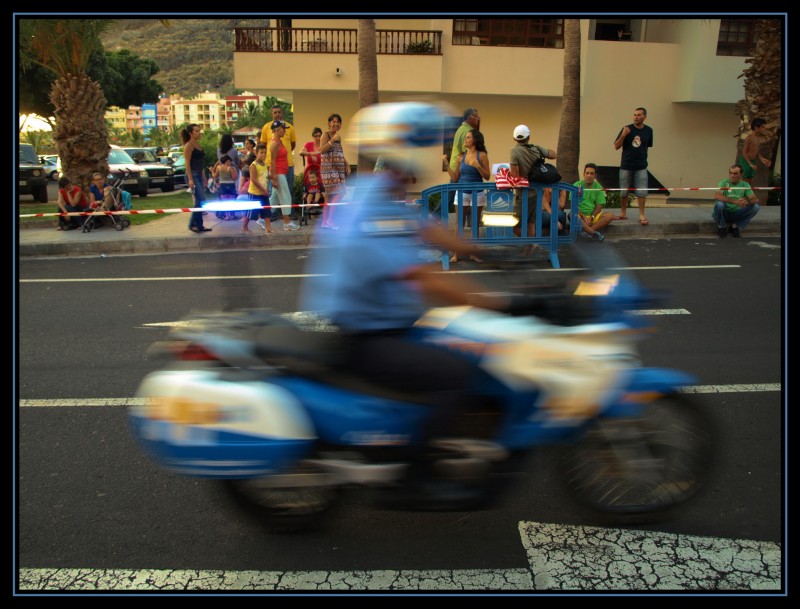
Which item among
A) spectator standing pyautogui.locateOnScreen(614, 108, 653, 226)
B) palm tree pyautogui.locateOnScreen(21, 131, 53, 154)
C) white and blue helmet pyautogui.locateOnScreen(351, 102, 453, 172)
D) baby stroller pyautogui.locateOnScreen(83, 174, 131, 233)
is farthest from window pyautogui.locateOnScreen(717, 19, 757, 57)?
palm tree pyautogui.locateOnScreen(21, 131, 53, 154)

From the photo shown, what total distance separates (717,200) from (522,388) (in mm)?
9959

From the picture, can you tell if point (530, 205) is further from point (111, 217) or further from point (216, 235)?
point (111, 217)

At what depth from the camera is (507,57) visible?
1869cm

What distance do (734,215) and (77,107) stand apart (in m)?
12.7

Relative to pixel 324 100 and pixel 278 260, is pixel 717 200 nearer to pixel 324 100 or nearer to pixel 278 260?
pixel 278 260

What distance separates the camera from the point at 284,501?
308cm

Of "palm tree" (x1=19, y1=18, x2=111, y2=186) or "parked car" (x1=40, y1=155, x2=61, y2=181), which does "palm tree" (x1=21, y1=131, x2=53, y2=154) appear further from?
"palm tree" (x1=19, y1=18, x2=111, y2=186)

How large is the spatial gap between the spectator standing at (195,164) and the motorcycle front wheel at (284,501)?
30.1ft

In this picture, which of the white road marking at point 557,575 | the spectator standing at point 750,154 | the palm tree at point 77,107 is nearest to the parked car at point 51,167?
the palm tree at point 77,107

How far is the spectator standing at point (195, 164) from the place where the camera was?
1134 centimetres

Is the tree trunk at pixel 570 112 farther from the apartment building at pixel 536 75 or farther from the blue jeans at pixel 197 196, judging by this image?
the blue jeans at pixel 197 196

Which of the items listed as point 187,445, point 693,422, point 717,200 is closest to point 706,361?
point 693,422

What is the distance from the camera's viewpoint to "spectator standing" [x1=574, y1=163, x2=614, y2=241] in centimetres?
1076

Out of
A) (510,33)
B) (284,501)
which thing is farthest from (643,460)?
(510,33)
